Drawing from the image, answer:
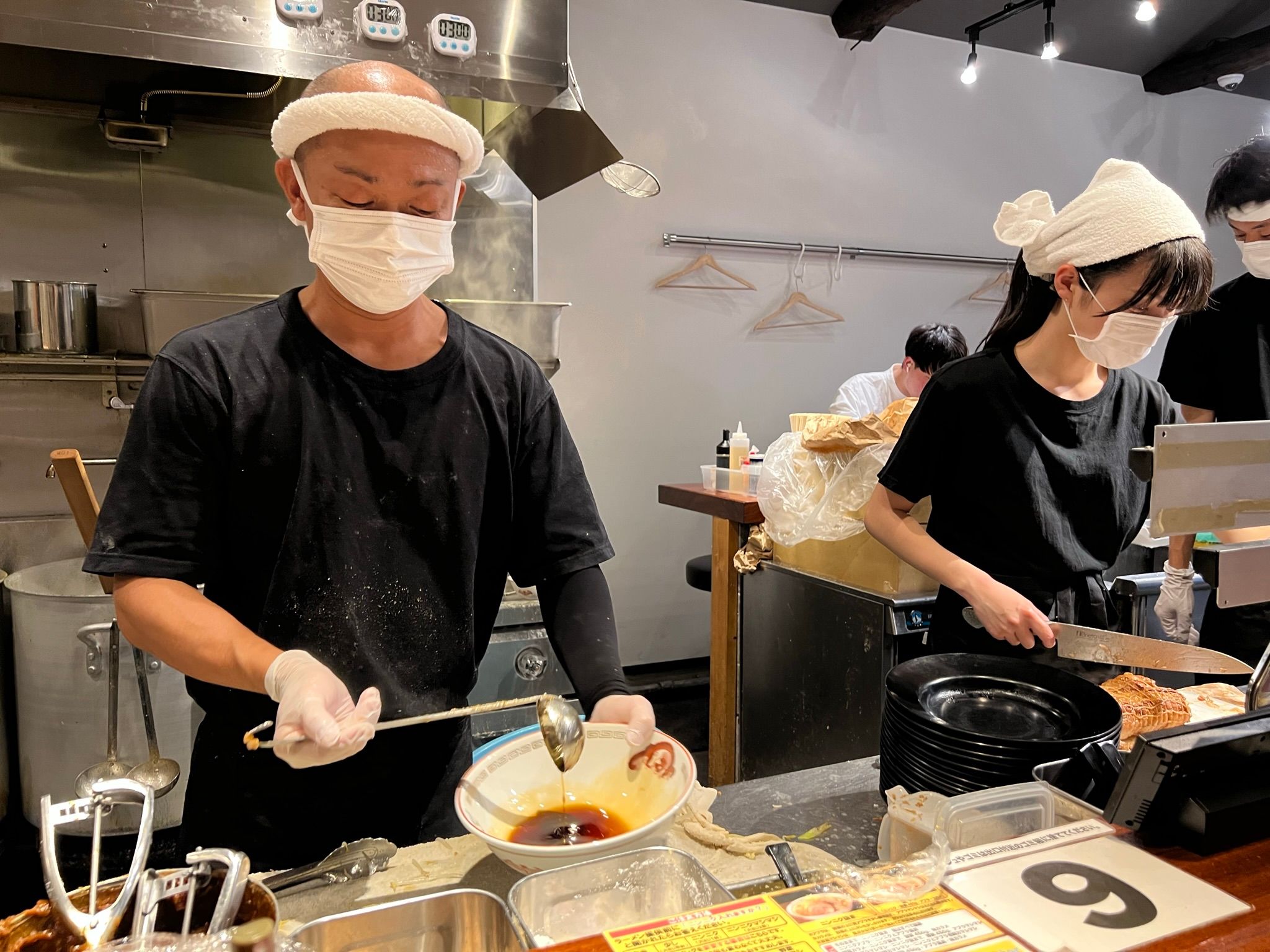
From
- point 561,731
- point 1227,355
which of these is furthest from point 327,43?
point 1227,355

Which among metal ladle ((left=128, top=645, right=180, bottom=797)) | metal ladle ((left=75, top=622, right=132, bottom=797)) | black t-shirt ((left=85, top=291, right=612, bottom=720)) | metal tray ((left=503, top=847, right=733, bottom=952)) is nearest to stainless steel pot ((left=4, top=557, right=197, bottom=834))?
metal ladle ((left=75, top=622, right=132, bottom=797))

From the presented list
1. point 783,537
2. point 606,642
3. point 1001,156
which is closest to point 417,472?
point 606,642

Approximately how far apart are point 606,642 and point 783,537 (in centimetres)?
171

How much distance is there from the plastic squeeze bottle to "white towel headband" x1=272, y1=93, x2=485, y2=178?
244 centimetres

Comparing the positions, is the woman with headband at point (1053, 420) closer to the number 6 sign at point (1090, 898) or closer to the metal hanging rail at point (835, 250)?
the number 6 sign at point (1090, 898)

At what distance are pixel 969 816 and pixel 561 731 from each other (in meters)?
0.48

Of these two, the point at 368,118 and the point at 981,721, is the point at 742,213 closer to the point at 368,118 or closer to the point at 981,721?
the point at 368,118

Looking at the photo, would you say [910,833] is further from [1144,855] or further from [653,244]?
[653,244]

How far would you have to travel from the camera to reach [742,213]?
5102 mm

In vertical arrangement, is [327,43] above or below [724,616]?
above

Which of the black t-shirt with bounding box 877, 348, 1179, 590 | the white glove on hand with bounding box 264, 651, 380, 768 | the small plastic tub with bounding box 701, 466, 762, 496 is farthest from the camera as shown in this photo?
the small plastic tub with bounding box 701, 466, 762, 496

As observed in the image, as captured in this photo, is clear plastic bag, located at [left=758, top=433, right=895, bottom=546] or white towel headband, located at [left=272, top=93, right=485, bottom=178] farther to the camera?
clear plastic bag, located at [left=758, top=433, right=895, bottom=546]

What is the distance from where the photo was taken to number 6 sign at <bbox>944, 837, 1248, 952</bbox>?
0.75 m

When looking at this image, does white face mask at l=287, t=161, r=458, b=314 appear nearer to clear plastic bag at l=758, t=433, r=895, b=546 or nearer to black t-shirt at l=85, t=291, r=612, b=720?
black t-shirt at l=85, t=291, r=612, b=720
